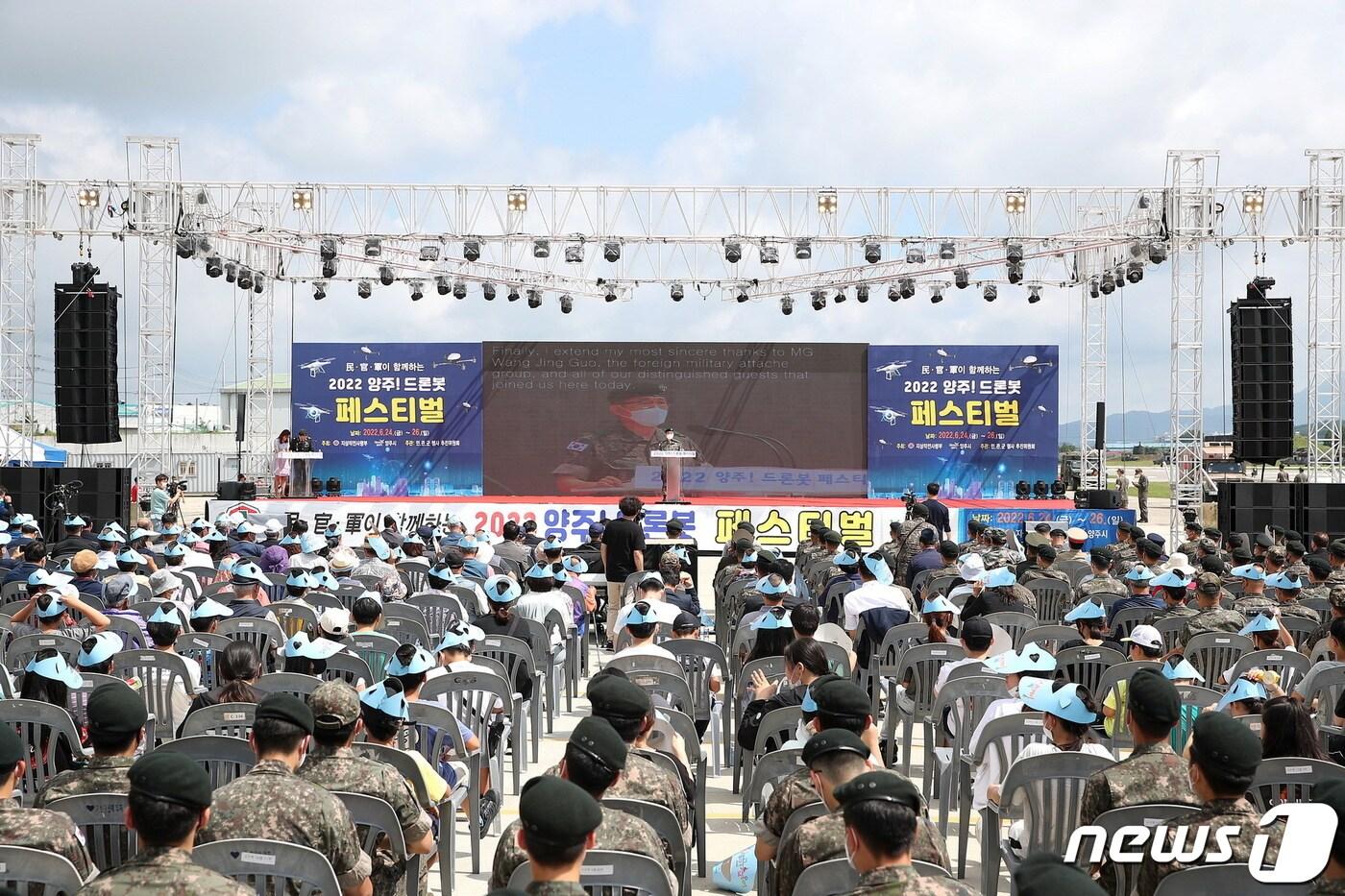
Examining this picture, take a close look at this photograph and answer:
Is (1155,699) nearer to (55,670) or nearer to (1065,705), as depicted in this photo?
(1065,705)

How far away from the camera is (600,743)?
319cm

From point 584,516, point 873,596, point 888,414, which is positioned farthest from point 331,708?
point 888,414

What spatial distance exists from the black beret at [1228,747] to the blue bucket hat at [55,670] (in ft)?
13.6

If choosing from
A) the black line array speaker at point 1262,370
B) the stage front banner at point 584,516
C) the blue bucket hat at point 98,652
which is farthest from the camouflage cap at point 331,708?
the black line array speaker at point 1262,370

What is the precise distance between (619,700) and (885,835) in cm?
145

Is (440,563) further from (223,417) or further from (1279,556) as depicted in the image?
(223,417)

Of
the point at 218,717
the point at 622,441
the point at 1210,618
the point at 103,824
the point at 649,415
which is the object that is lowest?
the point at 103,824

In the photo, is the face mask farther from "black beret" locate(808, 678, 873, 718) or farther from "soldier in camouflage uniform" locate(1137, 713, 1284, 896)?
"soldier in camouflage uniform" locate(1137, 713, 1284, 896)

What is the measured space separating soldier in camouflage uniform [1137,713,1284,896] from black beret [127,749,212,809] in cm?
251

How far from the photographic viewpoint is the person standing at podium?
25.4 m

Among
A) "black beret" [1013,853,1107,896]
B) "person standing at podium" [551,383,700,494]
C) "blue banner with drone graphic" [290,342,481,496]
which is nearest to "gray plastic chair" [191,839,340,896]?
"black beret" [1013,853,1107,896]

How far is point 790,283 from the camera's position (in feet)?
78.4

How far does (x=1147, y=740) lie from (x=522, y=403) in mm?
22451

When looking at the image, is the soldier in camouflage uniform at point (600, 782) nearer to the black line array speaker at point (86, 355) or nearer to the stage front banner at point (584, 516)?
the stage front banner at point (584, 516)
